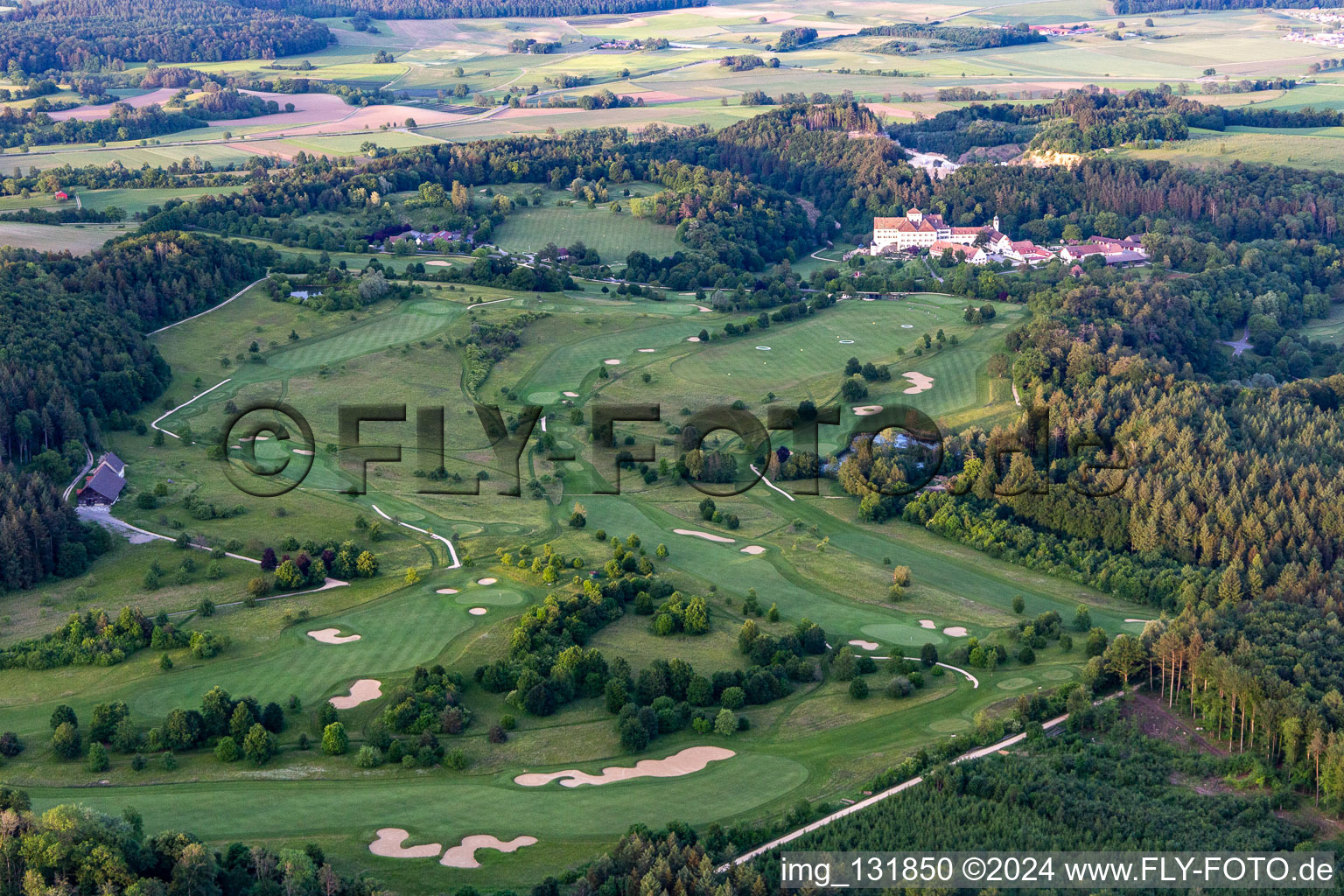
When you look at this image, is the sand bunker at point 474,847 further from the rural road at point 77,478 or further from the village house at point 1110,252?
the village house at point 1110,252

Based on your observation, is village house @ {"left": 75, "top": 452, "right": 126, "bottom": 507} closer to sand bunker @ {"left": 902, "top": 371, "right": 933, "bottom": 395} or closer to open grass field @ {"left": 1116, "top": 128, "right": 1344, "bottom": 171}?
sand bunker @ {"left": 902, "top": 371, "right": 933, "bottom": 395}

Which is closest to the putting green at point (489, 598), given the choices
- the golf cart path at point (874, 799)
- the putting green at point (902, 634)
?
the putting green at point (902, 634)

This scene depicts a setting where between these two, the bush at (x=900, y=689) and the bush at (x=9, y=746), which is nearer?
the bush at (x=9, y=746)

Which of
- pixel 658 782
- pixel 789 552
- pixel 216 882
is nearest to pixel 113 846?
pixel 216 882

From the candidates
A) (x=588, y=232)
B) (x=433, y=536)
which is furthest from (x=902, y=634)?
(x=588, y=232)

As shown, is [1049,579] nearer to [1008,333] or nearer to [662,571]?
[662,571]
